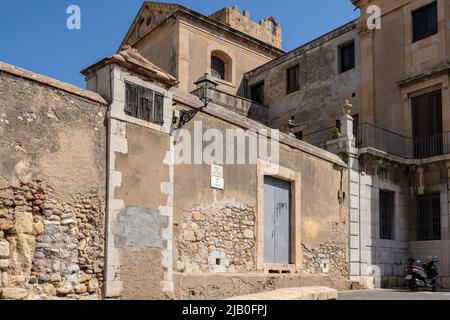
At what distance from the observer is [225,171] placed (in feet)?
42.6

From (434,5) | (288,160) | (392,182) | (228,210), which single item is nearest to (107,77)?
(228,210)

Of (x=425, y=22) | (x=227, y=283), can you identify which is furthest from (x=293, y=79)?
(x=227, y=283)

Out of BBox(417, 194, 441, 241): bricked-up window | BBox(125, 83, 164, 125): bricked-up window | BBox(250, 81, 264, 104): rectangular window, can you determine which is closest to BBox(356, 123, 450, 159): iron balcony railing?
BBox(417, 194, 441, 241): bricked-up window

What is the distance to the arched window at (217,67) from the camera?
26.1 m

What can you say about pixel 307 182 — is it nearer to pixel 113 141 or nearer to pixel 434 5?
pixel 113 141

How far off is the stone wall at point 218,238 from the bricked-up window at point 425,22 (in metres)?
9.60

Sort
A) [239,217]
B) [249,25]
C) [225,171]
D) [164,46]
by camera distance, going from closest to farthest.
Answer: [225,171]
[239,217]
[164,46]
[249,25]

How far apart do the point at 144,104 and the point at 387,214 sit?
9998 millimetres

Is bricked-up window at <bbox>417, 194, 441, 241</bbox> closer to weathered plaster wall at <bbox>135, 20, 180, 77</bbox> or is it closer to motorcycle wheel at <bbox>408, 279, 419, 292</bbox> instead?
motorcycle wheel at <bbox>408, 279, 419, 292</bbox>

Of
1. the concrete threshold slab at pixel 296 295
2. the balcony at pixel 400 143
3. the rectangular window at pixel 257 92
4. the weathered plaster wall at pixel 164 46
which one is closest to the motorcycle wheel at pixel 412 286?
the balcony at pixel 400 143

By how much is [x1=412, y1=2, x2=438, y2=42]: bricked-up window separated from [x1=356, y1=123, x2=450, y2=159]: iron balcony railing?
320 centimetres

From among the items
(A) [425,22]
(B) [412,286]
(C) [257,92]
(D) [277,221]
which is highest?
(A) [425,22]

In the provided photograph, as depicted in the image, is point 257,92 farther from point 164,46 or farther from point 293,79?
point 164,46

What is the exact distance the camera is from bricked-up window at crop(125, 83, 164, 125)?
35.6ft
